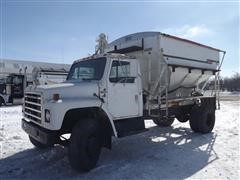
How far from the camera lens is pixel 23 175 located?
503cm

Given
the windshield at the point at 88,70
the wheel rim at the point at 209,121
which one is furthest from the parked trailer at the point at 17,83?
the windshield at the point at 88,70

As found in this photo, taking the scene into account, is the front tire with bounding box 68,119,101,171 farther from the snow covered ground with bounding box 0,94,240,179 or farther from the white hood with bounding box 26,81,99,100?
the white hood with bounding box 26,81,99,100

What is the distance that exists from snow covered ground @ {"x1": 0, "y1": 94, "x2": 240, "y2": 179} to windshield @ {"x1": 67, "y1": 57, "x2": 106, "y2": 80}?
6.52 ft

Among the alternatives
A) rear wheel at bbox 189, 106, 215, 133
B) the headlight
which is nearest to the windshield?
the headlight

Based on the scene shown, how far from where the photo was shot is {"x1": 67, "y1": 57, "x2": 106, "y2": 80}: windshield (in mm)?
5922

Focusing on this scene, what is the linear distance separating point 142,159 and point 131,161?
0.31 meters

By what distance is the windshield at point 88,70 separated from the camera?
592cm

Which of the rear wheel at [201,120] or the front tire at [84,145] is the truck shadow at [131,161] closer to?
the front tire at [84,145]

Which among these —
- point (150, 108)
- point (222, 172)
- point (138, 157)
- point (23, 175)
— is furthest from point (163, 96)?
point (23, 175)

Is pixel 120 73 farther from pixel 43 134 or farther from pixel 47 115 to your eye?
pixel 43 134

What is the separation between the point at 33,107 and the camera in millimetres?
5598

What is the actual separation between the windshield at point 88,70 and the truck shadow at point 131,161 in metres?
1.99

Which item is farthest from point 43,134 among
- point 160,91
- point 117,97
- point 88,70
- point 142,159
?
point 160,91

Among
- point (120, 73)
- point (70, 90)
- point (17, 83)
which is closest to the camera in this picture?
point (70, 90)
